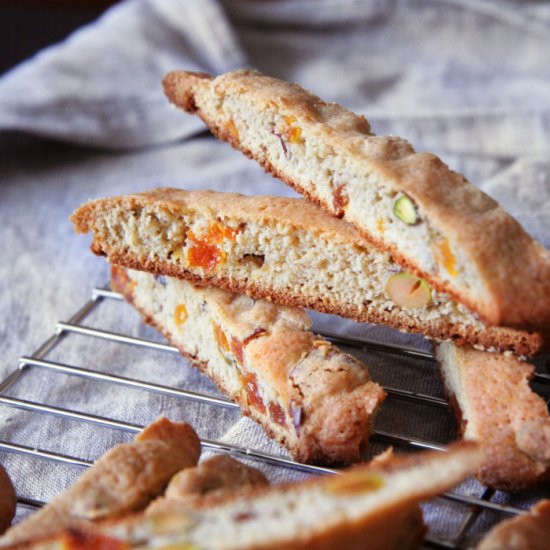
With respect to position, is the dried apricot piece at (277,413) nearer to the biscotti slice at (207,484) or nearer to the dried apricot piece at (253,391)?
the dried apricot piece at (253,391)

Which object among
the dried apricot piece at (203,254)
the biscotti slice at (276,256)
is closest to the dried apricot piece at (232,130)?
the biscotti slice at (276,256)

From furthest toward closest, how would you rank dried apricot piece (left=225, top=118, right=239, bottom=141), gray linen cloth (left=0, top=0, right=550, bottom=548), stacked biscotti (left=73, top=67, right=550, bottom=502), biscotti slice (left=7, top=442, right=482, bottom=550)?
dried apricot piece (left=225, top=118, right=239, bottom=141), gray linen cloth (left=0, top=0, right=550, bottom=548), stacked biscotti (left=73, top=67, right=550, bottom=502), biscotti slice (left=7, top=442, right=482, bottom=550)

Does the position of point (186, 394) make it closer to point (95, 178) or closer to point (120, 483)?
point (120, 483)

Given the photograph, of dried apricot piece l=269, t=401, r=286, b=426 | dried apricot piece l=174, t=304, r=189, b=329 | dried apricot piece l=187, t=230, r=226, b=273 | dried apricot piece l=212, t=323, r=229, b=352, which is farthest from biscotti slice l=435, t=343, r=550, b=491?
dried apricot piece l=174, t=304, r=189, b=329

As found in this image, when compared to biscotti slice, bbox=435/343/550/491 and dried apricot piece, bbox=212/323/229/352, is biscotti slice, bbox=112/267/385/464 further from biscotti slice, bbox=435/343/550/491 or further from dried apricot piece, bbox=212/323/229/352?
biscotti slice, bbox=435/343/550/491

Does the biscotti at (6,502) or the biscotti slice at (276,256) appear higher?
the biscotti slice at (276,256)

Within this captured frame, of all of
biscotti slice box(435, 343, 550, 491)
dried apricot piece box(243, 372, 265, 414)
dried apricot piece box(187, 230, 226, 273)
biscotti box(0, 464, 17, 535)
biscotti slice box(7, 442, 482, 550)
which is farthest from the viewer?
dried apricot piece box(187, 230, 226, 273)

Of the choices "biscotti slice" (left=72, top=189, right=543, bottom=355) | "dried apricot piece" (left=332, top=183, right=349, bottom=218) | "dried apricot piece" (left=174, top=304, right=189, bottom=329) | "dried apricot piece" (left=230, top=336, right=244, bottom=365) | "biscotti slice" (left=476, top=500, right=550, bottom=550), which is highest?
"dried apricot piece" (left=332, top=183, right=349, bottom=218)
